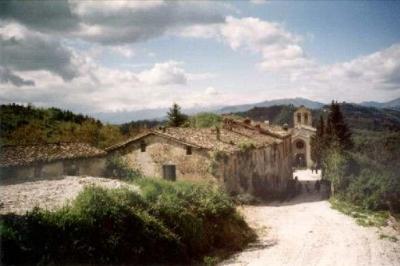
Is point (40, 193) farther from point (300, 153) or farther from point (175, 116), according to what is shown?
point (300, 153)

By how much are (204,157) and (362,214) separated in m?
11.1

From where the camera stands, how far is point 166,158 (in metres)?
27.3

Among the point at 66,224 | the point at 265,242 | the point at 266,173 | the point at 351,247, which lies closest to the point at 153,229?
the point at 66,224

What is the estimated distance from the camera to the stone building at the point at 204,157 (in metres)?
25.8

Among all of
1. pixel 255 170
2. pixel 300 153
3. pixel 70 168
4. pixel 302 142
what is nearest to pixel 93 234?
pixel 70 168

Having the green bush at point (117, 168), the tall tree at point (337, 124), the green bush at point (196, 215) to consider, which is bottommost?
the green bush at point (196, 215)

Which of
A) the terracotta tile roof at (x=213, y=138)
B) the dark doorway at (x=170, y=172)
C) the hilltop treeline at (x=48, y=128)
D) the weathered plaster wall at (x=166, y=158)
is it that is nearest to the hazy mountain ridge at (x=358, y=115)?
the terracotta tile roof at (x=213, y=138)

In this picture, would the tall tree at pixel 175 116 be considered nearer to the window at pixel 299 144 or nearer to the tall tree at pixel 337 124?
the tall tree at pixel 337 124

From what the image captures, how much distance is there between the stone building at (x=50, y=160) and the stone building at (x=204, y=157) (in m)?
1.89

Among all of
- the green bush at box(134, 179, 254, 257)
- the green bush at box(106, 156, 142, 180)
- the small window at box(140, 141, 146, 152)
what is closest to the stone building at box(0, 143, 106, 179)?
the green bush at box(106, 156, 142, 180)

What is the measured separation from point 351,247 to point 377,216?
25.3 ft

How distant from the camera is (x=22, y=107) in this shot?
57469mm

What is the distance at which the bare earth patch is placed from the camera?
578 inches

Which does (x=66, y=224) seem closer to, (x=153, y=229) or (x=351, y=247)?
(x=153, y=229)
